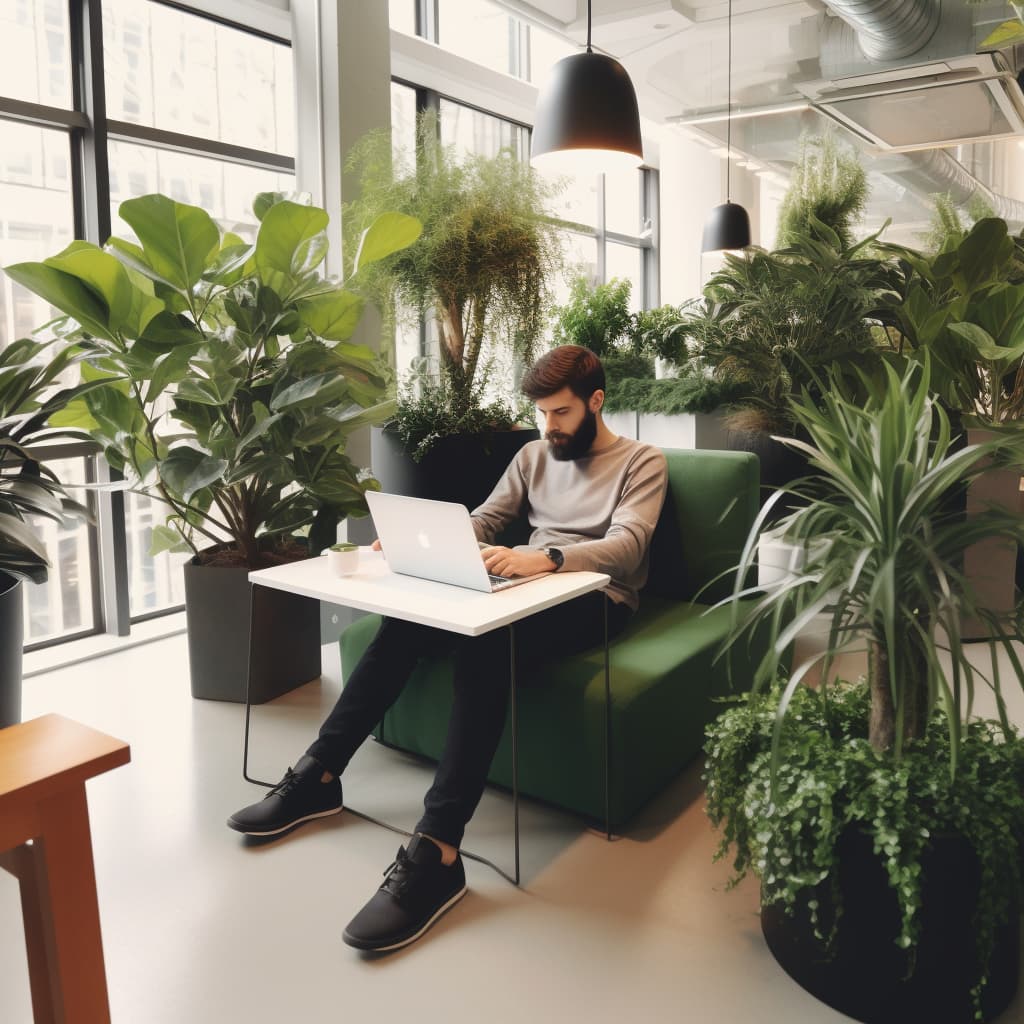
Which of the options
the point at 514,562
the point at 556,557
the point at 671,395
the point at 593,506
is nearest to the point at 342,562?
the point at 514,562

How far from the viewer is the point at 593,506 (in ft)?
8.39

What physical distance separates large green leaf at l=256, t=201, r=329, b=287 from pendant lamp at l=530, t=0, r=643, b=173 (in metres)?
0.74

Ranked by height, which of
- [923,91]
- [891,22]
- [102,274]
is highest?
[891,22]

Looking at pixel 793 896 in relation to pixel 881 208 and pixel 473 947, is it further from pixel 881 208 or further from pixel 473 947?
pixel 881 208

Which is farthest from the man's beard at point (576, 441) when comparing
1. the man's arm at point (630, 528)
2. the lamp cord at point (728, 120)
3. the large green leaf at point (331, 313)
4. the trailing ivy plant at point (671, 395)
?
the lamp cord at point (728, 120)

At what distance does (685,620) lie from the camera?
260 cm

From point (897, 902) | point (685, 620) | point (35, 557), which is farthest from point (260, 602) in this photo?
point (897, 902)

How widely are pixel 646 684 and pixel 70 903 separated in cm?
135

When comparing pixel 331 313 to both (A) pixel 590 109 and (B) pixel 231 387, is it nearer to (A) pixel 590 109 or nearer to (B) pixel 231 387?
(B) pixel 231 387

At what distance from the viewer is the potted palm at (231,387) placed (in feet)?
8.66

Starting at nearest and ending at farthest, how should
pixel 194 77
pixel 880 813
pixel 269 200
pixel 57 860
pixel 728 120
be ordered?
pixel 57 860, pixel 880 813, pixel 269 200, pixel 194 77, pixel 728 120

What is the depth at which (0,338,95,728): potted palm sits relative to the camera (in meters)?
2.43

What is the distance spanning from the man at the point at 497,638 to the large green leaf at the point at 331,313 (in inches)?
32.3

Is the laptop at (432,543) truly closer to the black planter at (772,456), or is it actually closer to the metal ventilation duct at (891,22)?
the black planter at (772,456)
